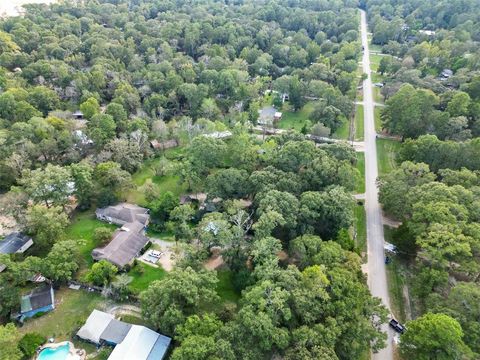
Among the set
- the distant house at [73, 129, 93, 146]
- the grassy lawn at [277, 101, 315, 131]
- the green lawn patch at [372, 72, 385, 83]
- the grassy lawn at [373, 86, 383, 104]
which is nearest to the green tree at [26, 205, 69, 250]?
the distant house at [73, 129, 93, 146]

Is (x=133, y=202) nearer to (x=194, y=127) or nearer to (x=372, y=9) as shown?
(x=194, y=127)

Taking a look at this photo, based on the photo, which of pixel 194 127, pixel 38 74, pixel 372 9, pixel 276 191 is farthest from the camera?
pixel 372 9

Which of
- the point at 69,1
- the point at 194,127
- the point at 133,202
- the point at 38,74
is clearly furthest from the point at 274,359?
the point at 69,1

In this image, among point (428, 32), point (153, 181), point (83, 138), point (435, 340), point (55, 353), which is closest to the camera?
point (435, 340)

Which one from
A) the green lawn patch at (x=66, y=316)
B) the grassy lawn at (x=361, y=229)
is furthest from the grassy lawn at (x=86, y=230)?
the grassy lawn at (x=361, y=229)

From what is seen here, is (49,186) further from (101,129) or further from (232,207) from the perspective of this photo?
(232,207)

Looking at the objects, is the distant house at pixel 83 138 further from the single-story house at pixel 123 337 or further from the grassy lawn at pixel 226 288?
the grassy lawn at pixel 226 288

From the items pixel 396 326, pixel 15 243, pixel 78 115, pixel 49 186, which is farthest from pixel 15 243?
pixel 396 326
